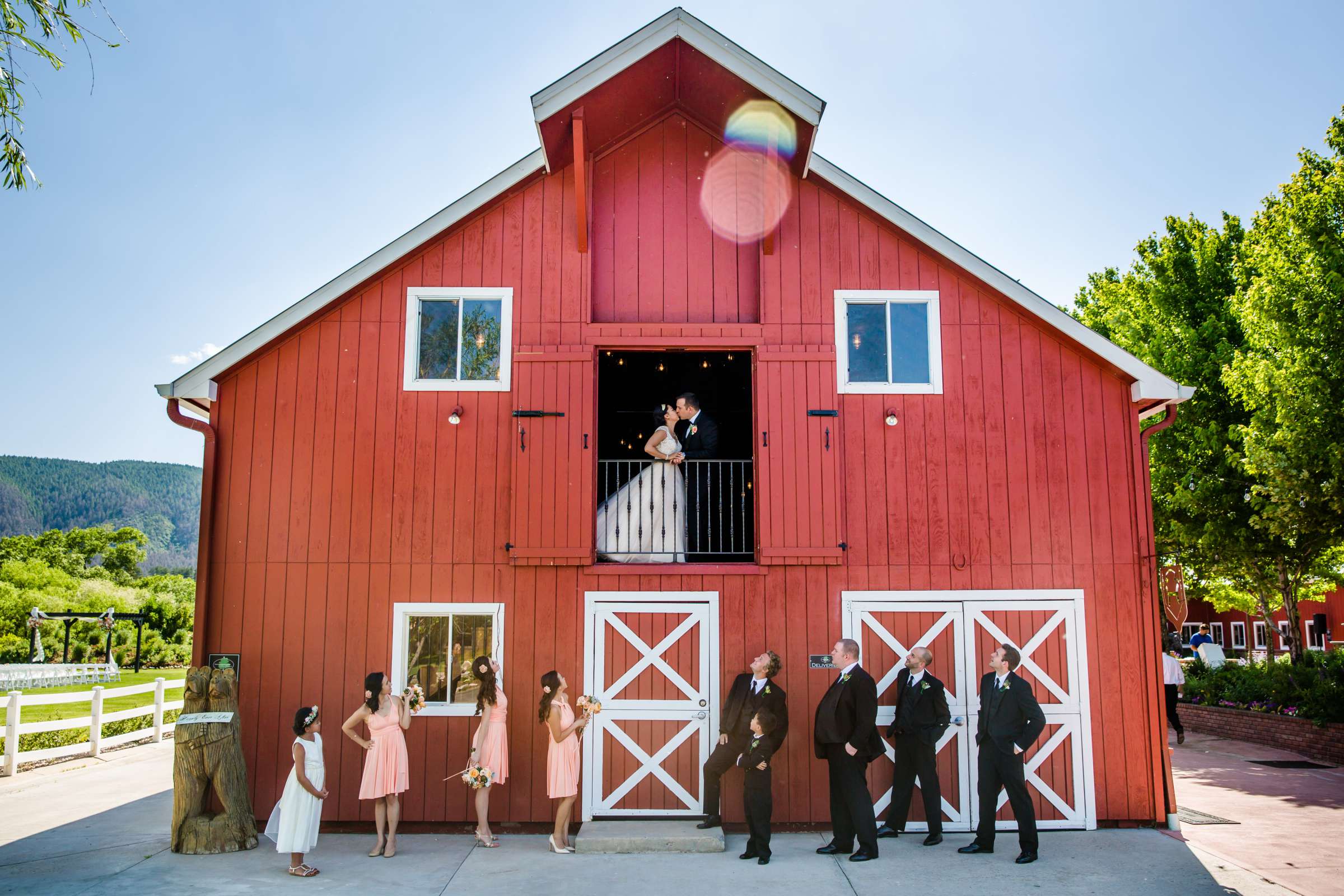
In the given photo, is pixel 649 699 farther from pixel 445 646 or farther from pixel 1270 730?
pixel 1270 730

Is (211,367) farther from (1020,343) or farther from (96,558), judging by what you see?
(96,558)

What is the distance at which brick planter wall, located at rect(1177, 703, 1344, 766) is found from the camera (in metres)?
13.5

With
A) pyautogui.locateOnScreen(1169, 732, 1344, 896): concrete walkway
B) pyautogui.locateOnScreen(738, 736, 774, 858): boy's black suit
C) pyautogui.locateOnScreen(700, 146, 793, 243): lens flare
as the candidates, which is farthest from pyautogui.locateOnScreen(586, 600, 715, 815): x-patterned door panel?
pyautogui.locateOnScreen(1169, 732, 1344, 896): concrete walkway

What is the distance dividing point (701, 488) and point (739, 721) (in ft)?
12.3

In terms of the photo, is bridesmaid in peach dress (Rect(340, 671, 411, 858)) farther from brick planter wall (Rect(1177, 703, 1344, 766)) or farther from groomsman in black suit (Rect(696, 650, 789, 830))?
brick planter wall (Rect(1177, 703, 1344, 766))

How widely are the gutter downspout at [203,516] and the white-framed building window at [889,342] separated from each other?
633cm

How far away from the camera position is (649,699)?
927 cm

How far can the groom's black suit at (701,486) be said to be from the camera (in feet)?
35.1

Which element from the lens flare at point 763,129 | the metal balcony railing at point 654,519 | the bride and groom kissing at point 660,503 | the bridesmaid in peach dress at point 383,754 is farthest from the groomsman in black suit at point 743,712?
the lens flare at point 763,129

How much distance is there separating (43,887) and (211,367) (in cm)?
467

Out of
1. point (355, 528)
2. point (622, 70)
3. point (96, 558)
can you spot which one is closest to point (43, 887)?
point (355, 528)

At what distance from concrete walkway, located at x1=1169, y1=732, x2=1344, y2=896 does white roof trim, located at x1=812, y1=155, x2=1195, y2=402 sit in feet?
13.6

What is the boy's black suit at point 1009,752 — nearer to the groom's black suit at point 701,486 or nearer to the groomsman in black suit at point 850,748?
the groomsman in black suit at point 850,748

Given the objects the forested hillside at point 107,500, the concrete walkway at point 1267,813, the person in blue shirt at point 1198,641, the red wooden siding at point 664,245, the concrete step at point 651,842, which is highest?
the forested hillside at point 107,500
